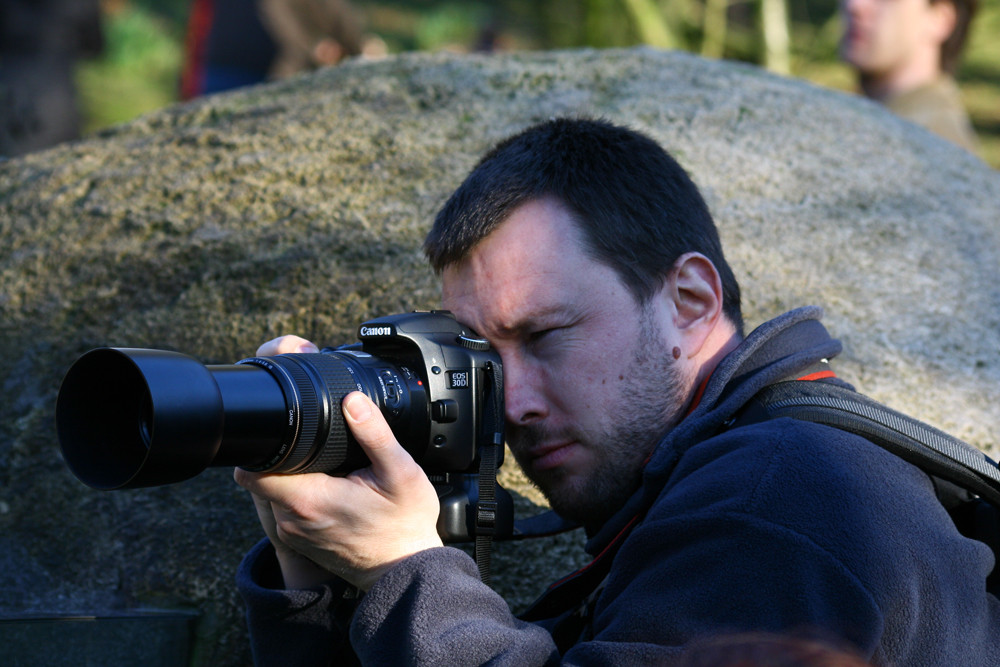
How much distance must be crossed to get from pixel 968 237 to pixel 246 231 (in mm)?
2067

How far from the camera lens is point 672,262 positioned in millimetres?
1811

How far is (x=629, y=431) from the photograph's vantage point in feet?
5.65

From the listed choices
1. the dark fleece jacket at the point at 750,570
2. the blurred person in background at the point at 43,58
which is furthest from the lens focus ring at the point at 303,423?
the blurred person in background at the point at 43,58

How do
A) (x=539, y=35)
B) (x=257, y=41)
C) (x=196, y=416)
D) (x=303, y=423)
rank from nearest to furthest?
(x=196, y=416) → (x=303, y=423) → (x=257, y=41) → (x=539, y=35)

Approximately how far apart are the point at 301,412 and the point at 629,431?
→ 0.58m

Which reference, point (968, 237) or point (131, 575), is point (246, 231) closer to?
point (131, 575)

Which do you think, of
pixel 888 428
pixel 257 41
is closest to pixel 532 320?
pixel 888 428

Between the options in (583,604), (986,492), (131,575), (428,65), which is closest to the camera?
(986,492)

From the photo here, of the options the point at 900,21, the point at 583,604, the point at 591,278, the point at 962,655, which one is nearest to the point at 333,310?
the point at 591,278

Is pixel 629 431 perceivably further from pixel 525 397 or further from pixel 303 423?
pixel 303 423

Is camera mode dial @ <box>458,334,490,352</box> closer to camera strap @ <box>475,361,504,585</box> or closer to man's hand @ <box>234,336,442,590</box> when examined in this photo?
camera strap @ <box>475,361,504,585</box>

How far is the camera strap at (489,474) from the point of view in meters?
1.68

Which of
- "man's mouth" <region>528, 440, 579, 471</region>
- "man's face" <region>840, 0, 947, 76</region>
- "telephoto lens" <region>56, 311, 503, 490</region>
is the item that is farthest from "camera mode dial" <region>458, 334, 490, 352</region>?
"man's face" <region>840, 0, 947, 76</region>

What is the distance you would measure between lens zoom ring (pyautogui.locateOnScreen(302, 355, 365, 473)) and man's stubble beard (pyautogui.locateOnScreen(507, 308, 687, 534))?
14.9 inches
